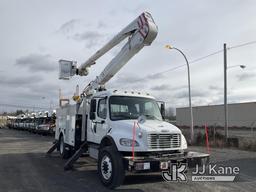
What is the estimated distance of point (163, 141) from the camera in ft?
33.4

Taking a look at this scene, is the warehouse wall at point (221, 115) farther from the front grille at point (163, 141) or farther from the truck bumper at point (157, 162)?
the truck bumper at point (157, 162)

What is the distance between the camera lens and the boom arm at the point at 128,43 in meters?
12.0

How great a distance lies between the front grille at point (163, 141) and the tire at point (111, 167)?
36.6 inches

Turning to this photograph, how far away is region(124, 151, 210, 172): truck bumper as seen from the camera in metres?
9.27

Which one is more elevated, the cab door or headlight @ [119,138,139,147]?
the cab door

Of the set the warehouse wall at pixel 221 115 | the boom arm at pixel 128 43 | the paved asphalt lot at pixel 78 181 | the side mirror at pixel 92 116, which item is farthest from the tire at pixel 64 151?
the warehouse wall at pixel 221 115

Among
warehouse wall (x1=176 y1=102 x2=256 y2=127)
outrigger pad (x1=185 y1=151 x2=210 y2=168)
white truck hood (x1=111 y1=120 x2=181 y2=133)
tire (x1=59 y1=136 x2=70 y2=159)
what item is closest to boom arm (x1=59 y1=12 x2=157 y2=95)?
tire (x1=59 y1=136 x2=70 y2=159)

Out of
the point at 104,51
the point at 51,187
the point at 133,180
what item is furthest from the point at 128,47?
the point at 51,187

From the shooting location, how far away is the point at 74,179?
11.3 meters

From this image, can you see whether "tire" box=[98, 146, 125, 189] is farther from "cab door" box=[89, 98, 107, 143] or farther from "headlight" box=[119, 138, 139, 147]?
"cab door" box=[89, 98, 107, 143]

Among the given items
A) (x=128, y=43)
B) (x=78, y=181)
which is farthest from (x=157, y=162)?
(x=128, y=43)

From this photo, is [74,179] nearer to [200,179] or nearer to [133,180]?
[133,180]

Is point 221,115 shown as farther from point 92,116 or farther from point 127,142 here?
point 127,142

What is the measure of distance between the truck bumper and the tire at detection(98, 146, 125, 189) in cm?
24
